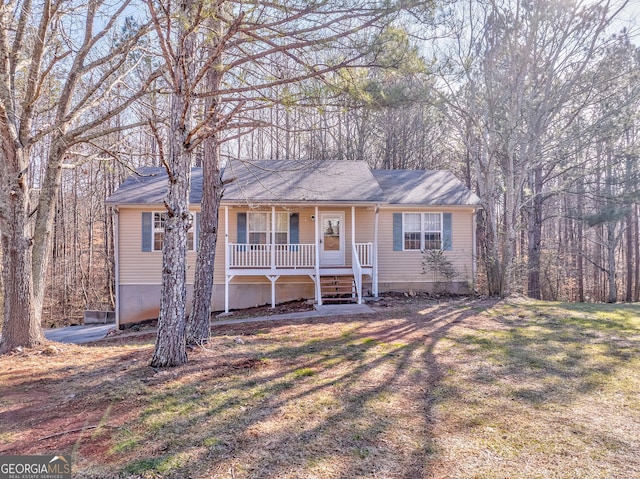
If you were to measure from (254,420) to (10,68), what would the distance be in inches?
274

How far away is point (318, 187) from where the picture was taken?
11930mm

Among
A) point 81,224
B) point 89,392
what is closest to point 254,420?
point 89,392

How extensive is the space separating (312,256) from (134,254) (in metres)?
5.43

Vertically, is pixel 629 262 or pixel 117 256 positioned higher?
pixel 117 256

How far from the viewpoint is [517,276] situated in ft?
40.7

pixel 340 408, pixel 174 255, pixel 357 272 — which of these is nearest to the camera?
pixel 340 408

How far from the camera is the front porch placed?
1098cm

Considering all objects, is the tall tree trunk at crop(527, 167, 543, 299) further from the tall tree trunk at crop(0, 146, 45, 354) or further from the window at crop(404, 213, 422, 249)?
the tall tree trunk at crop(0, 146, 45, 354)

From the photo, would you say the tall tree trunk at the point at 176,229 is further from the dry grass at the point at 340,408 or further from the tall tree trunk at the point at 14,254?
the tall tree trunk at the point at 14,254

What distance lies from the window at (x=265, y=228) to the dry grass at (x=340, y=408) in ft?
18.7

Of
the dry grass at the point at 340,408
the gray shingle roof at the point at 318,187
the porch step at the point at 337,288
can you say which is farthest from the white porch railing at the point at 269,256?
the dry grass at the point at 340,408

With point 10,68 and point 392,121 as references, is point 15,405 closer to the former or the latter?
point 10,68

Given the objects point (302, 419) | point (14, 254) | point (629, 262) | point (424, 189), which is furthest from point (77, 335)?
point (629, 262)

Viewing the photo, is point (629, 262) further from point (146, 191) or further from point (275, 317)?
point (146, 191)
